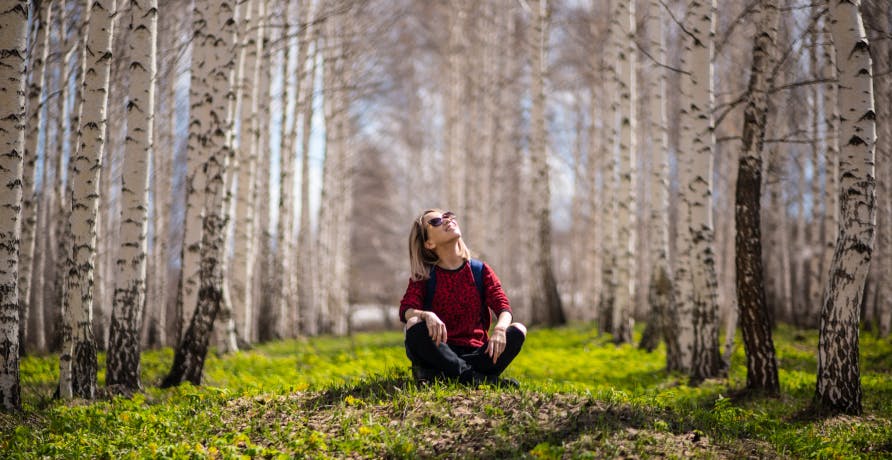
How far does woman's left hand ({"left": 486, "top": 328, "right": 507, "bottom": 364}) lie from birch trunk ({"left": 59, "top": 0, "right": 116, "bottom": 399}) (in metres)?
3.93

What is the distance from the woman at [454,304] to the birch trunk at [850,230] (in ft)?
9.18

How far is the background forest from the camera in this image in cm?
659

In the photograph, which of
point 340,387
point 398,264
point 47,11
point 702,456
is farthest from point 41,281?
point 398,264

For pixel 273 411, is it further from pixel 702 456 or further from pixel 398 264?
pixel 398 264

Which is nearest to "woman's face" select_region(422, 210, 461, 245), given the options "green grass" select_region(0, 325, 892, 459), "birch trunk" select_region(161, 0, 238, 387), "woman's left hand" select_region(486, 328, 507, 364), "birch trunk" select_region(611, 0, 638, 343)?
"woman's left hand" select_region(486, 328, 507, 364)

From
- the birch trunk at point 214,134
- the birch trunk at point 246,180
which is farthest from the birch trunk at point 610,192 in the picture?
the birch trunk at point 214,134

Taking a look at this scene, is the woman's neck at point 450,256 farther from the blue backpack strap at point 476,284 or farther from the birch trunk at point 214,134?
the birch trunk at point 214,134

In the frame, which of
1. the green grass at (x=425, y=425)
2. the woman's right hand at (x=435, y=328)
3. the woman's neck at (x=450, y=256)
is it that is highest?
the woman's neck at (x=450, y=256)

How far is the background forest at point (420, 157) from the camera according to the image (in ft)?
21.6

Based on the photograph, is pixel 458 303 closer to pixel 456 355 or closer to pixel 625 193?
pixel 456 355

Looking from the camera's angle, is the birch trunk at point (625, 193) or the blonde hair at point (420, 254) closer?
the blonde hair at point (420, 254)

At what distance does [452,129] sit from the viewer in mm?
18359

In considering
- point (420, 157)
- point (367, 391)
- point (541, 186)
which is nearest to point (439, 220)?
point (367, 391)

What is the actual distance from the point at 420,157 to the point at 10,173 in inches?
909
